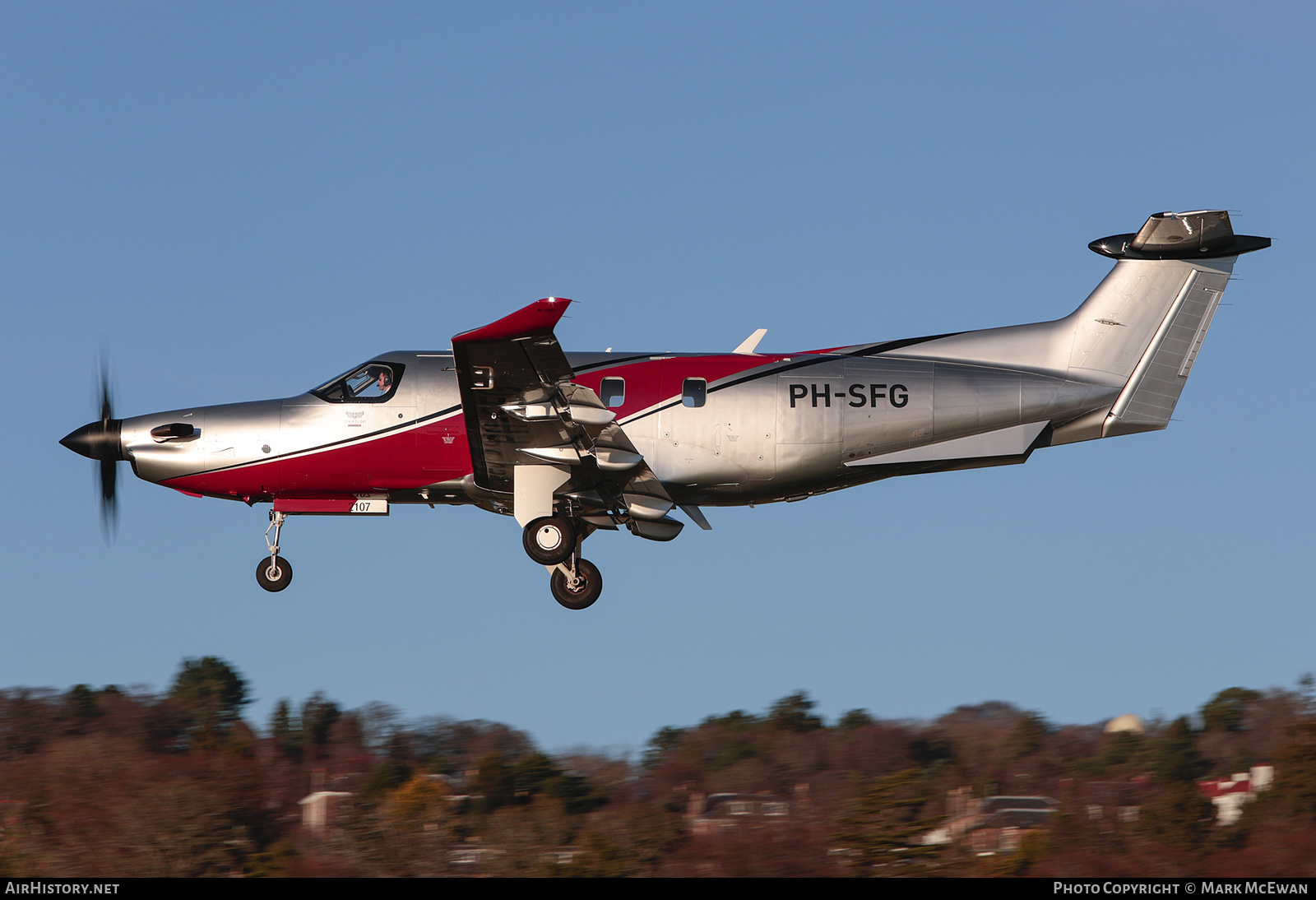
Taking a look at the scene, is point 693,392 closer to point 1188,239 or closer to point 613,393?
point 613,393

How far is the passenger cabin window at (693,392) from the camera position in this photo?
17969 millimetres

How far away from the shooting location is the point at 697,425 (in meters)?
17.9

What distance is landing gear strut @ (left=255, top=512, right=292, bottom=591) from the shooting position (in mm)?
19078

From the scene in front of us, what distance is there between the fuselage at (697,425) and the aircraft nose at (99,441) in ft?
0.72

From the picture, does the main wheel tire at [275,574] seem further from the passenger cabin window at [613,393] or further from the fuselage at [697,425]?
the passenger cabin window at [613,393]

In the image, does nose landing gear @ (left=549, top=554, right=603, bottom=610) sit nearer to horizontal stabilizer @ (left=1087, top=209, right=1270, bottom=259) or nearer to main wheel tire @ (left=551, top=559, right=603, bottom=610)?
main wheel tire @ (left=551, top=559, right=603, bottom=610)

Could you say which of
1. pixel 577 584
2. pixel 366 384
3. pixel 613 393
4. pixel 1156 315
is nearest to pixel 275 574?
pixel 366 384

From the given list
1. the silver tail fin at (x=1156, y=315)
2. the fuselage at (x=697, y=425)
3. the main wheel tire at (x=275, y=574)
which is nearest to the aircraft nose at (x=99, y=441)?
the fuselage at (x=697, y=425)

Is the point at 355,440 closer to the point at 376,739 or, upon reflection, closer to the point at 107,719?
the point at 376,739

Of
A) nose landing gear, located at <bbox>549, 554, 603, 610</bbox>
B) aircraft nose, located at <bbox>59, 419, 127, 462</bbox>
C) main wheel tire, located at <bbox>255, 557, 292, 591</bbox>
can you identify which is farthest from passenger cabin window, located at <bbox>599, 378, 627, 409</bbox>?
aircraft nose, located at <bbox>59, 419, 127, 462</bbox>

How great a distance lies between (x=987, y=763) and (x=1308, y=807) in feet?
31.0

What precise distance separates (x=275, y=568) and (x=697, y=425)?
6632 mm

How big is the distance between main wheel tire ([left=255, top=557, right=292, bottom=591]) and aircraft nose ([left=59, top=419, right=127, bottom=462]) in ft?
8.51

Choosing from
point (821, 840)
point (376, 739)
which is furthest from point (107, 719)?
point (821, 840)
